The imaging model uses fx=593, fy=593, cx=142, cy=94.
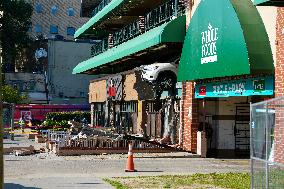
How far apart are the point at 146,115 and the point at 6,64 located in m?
59.2

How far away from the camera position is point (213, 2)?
23922 mm

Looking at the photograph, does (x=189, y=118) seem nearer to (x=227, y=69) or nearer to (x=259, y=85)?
(x=227, y=69)

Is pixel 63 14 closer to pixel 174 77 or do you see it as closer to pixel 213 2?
pixel 174 77

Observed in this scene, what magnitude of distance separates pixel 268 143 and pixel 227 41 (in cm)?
1227

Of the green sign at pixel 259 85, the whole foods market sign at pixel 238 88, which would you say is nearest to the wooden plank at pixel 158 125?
the whole foods market sign at pixel 238 88

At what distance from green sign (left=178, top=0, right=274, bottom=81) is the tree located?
66592 mm

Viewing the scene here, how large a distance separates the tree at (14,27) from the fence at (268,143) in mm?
80229

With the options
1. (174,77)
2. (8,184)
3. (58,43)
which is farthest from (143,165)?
(58,43)

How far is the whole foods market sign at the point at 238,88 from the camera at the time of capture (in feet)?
69.2

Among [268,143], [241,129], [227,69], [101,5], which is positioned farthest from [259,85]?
[101,5]

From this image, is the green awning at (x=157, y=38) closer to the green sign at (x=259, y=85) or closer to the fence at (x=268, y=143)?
the green sign at (x=259, y=85)

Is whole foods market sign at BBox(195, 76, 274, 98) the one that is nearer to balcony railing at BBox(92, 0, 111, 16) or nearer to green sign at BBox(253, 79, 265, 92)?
green sign at BBox(253, 79, 265, 92)

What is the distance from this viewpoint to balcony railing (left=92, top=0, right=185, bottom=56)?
32.1 metres

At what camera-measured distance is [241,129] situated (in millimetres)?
29078
